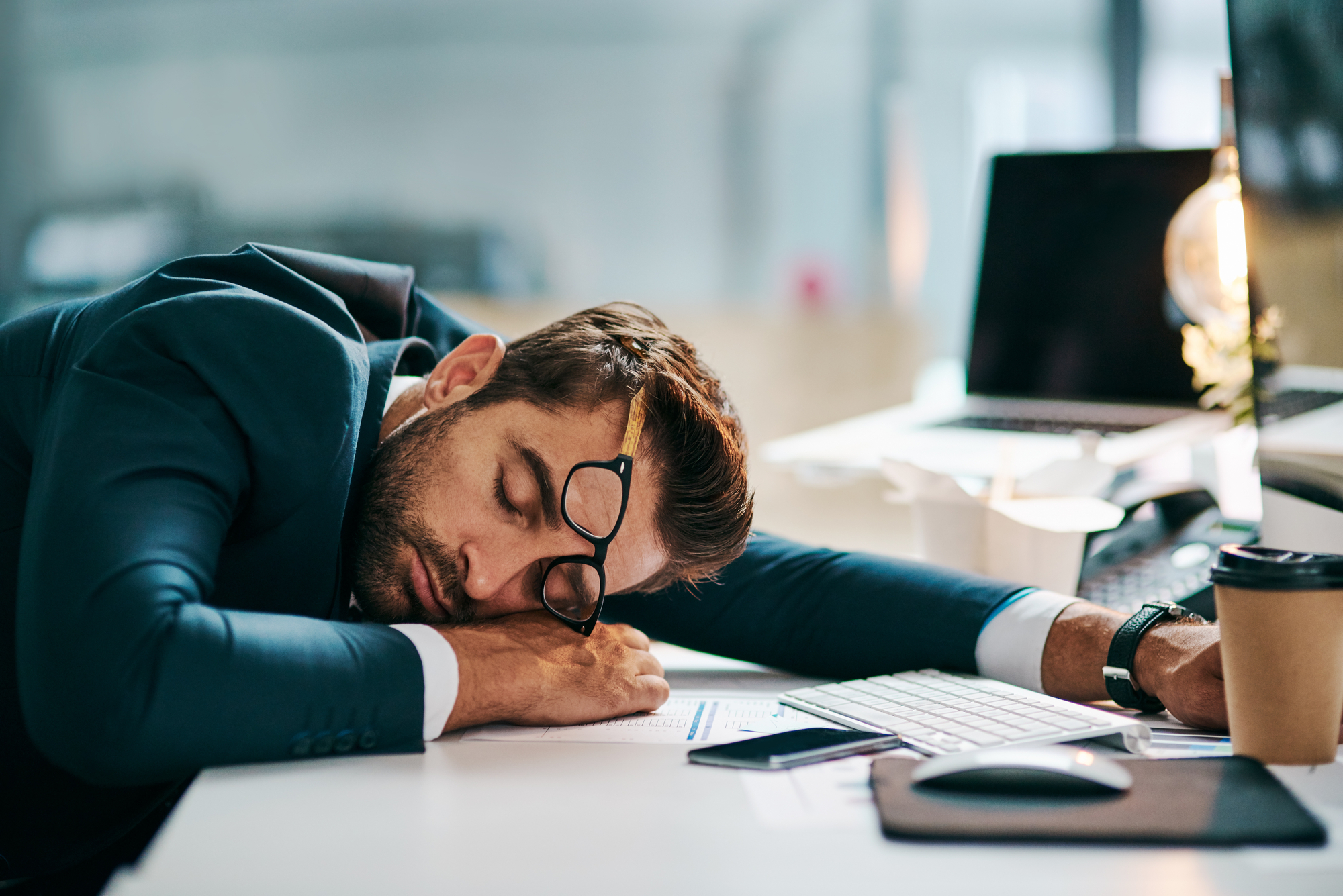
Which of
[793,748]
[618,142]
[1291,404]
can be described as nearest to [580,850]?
[793,748]

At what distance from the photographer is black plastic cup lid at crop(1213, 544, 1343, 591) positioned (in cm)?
72

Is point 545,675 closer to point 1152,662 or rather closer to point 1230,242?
point 1152,662

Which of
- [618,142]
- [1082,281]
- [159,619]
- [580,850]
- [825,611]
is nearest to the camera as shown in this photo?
[580,850]

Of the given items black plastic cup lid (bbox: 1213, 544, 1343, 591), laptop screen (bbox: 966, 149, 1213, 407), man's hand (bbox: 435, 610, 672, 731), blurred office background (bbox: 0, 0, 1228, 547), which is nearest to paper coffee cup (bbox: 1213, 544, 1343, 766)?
black plastic cup lid (bbox: 1213, 544, 1343, 591)

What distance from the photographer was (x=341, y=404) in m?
0.92

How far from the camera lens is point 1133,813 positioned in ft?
2.12

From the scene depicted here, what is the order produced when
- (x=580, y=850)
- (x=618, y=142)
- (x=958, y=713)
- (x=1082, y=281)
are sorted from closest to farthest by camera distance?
(x=580, y=850) < (x=958, y=713) < (x=1082, y=281) < (x=618, y=142)

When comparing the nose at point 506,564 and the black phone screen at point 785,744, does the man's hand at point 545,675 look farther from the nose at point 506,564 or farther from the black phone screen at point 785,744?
the black phone screen at point 785,744

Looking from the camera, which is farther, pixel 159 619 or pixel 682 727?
pixel 682 727

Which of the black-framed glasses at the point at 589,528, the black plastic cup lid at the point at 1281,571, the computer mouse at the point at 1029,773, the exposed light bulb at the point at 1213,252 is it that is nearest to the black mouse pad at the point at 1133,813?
the computer mouse at the point at 1029,773

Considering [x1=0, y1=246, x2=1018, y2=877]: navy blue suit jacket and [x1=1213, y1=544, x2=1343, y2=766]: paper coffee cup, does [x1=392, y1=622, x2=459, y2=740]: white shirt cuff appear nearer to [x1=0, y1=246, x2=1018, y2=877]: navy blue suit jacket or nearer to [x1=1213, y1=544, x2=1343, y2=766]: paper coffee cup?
[x1=0, y1=246, x2=1018, y2=877]: navy blue suit jacket

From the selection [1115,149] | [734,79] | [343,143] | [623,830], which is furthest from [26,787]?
[734,79]

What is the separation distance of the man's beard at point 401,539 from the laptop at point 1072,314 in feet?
2.68

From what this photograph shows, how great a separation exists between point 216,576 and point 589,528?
319mm
